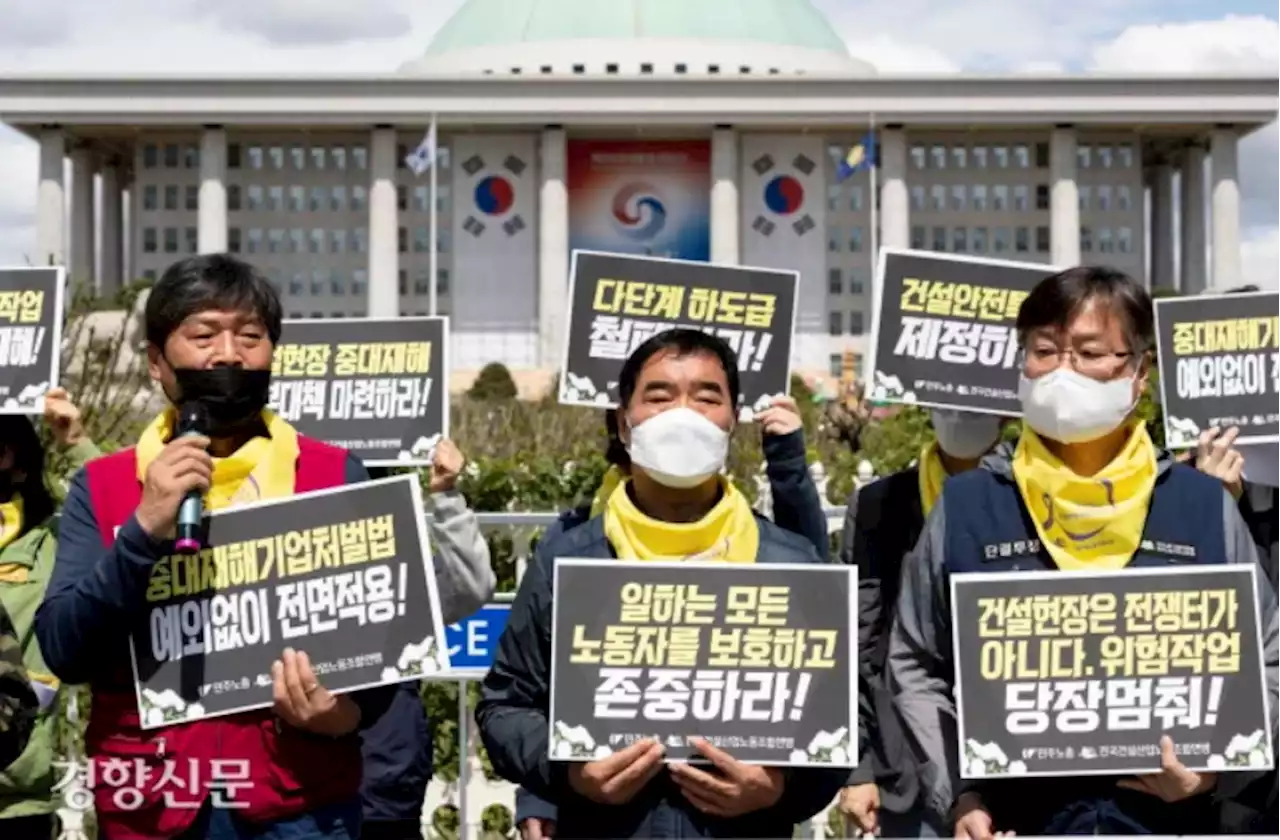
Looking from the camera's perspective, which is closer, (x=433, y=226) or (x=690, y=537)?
(x=690, y=537)

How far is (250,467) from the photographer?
3369mm

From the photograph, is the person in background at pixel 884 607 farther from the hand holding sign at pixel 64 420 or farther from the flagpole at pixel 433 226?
the flagpole at pixel 433 226

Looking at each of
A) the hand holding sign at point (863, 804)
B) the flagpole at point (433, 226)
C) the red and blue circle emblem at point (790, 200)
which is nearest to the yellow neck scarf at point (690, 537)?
the hand holding sign at point (863, 804)

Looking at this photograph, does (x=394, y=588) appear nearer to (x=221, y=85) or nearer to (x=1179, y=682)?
(x=1179, y=682)

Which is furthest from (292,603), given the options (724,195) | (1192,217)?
(1192,217)

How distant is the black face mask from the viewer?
3.30 metres

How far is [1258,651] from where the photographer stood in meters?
3.14

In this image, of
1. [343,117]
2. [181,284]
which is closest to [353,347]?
[181,284]

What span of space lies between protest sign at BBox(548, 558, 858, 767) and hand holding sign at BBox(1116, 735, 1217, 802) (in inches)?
21.3

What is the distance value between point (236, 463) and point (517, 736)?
743 millimetres

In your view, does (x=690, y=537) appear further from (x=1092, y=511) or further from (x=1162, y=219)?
(x=1162, y=219)

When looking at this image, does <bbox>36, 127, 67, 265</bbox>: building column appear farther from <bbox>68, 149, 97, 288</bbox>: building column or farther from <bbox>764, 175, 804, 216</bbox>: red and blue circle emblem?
<bbox>764, 175, 804, 216</bbox>: red and blue circle emblem

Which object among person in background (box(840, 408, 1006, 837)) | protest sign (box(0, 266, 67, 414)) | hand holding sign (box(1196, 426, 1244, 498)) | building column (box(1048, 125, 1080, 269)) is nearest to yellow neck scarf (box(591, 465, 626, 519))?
person in background (box(840, 408, 1006, 837))

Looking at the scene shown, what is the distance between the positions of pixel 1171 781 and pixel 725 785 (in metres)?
0.79
